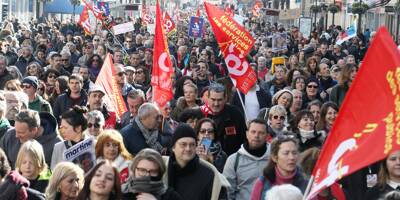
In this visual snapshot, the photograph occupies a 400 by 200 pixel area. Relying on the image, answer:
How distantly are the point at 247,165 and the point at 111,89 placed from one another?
441cm

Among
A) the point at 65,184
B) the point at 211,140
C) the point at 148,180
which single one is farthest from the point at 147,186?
the point at 211,140

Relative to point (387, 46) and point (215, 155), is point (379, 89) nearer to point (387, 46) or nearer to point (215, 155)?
point (387, 46)

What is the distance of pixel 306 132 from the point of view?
1016cm

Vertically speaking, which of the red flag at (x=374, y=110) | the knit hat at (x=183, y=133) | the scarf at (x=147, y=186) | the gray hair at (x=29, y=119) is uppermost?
the red flag at (x=374, y=110)

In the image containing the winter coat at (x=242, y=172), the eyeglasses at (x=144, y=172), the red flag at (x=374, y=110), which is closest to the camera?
the red flag at (x=374, y=110)

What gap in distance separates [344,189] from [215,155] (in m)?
1.36

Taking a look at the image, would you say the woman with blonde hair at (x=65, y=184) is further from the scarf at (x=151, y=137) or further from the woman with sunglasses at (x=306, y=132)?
the woman with sunglasses at (x=306, y=132)

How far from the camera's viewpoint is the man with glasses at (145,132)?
9.66 m

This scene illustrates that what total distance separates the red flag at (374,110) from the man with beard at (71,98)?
24.1 ft

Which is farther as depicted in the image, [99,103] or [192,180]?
[99,103]

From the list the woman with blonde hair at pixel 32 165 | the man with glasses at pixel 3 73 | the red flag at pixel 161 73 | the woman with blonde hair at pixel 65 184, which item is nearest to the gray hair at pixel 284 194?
the woman with blonde hair at pixel 65 184

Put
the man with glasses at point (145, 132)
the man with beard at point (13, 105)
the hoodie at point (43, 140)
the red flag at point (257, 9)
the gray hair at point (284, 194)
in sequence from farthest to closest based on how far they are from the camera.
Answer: the red flag at point (257, 9) → the man with beard at point (13, 105) → the man with glasses at point (145, 132) → the hoodie at point (43, 140) → the gray hair at point (284, 194)

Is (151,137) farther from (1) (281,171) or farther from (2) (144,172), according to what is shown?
(2) (144,172)

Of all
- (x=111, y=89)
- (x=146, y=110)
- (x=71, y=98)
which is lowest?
Answer: (x=71, y=98)
